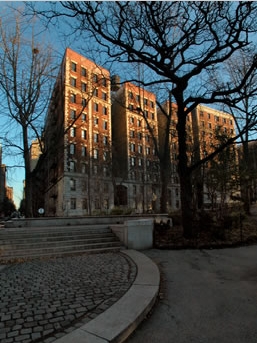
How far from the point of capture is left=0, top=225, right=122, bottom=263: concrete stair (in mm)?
7495

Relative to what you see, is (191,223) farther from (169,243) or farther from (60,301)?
(60,301)

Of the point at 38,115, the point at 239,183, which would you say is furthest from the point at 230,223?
the point at 38,115

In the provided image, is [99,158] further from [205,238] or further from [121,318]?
[121,318]

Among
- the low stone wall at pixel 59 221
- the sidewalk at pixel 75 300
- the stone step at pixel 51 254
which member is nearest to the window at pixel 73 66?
the low stone wall at pixel 59 221

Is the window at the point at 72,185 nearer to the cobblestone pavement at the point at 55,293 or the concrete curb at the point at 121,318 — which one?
the cobblestone pavement at the point at 55,293

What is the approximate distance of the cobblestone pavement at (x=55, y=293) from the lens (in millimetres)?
3021

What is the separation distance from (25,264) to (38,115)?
12.5 metres

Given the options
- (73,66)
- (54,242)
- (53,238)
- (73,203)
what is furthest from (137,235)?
(73,66)

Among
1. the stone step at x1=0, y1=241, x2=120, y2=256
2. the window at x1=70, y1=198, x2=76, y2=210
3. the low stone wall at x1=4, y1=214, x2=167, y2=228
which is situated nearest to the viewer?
the stone step at x1=0, y1=241, x2=120, y2=256

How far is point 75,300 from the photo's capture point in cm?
387

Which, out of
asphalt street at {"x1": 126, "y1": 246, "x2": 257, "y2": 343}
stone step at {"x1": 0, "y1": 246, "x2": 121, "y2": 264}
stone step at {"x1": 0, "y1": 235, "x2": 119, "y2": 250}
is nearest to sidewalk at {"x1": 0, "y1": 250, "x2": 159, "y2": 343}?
asphalt street at {"x1": 126, "y1": 246, "x2": 257, "y2": 343}

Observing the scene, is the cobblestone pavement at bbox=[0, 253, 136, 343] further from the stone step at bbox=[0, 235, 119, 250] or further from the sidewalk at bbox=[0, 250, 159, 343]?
the stone step at bbox=[0, 235, 119, 250]

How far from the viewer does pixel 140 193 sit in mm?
50500

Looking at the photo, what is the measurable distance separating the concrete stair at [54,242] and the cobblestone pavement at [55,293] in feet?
2.69
